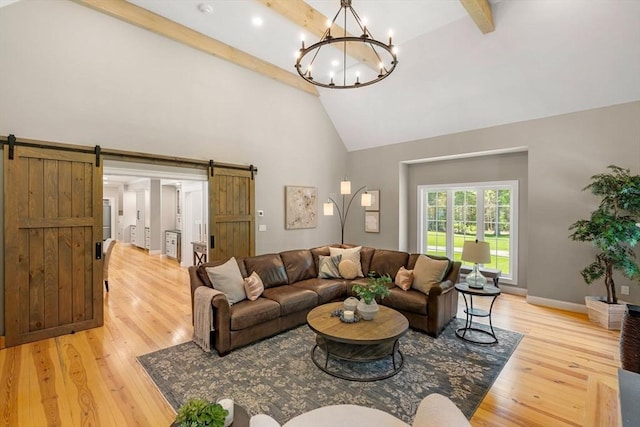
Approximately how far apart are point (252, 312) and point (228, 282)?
0.48m

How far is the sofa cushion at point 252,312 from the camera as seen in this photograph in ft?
10.3

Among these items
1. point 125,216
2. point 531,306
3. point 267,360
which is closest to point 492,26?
point 531,306

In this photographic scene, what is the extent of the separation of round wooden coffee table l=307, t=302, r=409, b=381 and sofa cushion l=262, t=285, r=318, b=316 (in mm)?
570

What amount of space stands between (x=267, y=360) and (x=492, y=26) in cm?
499

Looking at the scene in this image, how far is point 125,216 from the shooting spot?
11.4 meters

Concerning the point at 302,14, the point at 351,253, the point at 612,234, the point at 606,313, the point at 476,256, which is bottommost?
the point at 606,313

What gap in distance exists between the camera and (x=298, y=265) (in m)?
4.57

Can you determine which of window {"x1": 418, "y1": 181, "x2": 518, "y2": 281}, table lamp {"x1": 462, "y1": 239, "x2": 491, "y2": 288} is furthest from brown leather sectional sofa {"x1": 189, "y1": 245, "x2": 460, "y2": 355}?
window {"x1": 418, "y1": 181, "x2": 518, "y2": 281}

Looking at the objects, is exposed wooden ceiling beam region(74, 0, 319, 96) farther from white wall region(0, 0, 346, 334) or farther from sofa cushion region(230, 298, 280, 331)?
sofa cushion region(230, 298, 280, 331)

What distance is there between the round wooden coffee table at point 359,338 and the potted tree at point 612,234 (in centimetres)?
300

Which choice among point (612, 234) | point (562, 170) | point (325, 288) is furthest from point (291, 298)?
point (562, 170)

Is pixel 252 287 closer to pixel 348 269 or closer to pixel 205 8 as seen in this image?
pixel 348 269

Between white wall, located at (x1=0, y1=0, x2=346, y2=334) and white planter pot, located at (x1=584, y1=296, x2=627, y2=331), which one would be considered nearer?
white wall, located at (x1=0, y1=0, x2=346, y2=334)

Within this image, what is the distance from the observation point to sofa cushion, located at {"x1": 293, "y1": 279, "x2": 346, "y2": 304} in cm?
406
